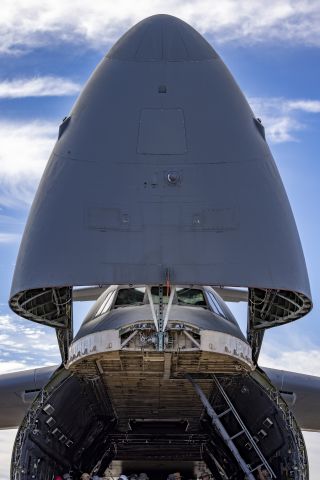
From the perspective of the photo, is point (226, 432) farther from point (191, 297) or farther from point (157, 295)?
point (157, 295)

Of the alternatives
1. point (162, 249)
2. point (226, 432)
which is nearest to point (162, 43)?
point (162, 249)

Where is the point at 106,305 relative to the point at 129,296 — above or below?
below

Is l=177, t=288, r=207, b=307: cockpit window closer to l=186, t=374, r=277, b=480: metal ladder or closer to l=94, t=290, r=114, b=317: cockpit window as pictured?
l=94, t=290, r=114, b=317: cockpit window

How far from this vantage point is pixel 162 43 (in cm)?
1452

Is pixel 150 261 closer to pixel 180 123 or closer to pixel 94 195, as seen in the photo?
pixel 94 195

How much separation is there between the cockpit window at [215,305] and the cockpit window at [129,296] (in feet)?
3.92

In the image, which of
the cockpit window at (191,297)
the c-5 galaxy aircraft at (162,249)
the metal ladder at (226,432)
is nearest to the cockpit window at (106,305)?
the c-5 galaxy aircraft at (162,249)

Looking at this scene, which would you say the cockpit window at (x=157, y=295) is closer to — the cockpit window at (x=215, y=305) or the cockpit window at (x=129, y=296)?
the cockpit window at (x=129, y=296)

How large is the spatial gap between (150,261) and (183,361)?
6.61 ft

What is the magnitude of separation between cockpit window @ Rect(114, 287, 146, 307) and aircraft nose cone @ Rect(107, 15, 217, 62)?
156 inches

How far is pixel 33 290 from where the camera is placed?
14.0m

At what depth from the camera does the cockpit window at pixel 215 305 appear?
14617mm

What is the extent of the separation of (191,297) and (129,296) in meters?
1.08

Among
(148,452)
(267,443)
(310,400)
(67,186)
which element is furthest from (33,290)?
(310,400)
